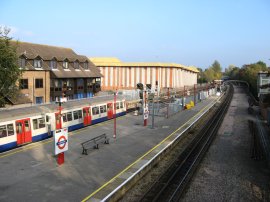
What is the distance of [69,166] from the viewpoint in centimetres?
1777

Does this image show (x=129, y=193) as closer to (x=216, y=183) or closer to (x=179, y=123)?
(x=216, y=183)

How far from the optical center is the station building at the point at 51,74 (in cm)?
4331

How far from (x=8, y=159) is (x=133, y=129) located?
13591 millimetres

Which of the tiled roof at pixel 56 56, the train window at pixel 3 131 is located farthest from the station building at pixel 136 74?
the train window at pixel 3 131

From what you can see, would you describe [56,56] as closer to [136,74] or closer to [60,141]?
[60,141]

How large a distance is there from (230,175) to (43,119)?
14.4 m

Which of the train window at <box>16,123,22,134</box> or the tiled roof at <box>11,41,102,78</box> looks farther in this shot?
the tiled roof at <box>11,41,102,78</box>

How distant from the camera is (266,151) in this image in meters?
24.4

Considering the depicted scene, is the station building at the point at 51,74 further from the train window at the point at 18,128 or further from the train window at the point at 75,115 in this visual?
the train window at the point at 18,128

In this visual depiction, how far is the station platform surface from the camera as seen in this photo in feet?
45.5

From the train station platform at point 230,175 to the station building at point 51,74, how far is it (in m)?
25.1

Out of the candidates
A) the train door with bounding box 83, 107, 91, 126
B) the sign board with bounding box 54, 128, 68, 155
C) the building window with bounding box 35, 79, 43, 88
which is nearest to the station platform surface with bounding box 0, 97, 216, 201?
the sign board with bounding box 54, 128, 68, 155

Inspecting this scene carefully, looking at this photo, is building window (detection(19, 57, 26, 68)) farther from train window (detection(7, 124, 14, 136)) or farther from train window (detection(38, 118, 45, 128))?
train window (detection(7, 124, 14, 136))

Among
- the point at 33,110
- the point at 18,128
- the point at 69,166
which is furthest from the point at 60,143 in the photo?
the point at 33,110
